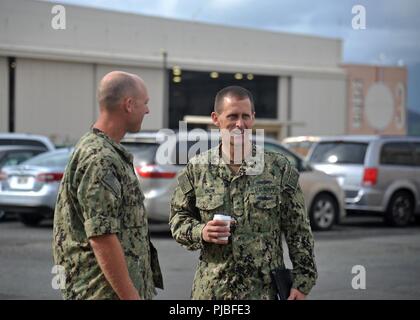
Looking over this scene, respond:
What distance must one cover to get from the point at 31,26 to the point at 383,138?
Result: 30.8 m

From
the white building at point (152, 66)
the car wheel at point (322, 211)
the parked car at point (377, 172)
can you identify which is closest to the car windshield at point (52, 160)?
the car wheel at point (322, 211)

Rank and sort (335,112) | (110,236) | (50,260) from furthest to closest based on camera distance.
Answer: (335,112), (50,260), (110,236)

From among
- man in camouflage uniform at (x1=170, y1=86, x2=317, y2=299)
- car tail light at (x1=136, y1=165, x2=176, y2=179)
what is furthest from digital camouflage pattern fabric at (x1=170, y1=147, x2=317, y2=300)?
car tail light at (x1=136, y1=165, x2=176, y2=179)

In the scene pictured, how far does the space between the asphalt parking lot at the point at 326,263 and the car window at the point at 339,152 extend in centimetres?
147

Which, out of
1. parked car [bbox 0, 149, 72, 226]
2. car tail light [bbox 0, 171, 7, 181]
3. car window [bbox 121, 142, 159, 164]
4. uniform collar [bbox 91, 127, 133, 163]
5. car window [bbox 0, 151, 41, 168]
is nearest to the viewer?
uniform collar [bbox 91, 127, 133, 163]

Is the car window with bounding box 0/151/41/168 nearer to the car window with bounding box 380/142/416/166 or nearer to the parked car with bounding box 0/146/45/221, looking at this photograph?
the parked car with bounding box 0/146/45/221

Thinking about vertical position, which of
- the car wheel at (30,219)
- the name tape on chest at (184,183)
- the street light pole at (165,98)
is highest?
the street light pole at (165,98)

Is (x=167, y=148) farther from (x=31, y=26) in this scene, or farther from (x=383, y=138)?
(x=31, y=26)

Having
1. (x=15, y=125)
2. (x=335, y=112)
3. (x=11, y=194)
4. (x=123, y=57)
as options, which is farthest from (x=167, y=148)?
(x=335, y=112)

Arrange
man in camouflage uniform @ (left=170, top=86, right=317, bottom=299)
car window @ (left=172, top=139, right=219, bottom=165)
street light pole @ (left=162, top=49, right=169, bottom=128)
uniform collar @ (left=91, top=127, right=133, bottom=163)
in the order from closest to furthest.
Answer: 1. uniform collar @ (left=91, top=127, right=133, bottom=163)
2. man in camouflage uniform @ (left=170, top=86, right=317, bottom=299)
3. car window @ (left=172, top=139, right=219, bottom=165)
4. street light pole @ (left=162, top=49, right=169, bottom=128)

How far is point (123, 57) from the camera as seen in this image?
47.1 meters

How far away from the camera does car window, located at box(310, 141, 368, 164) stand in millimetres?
16406

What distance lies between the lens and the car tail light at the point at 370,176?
1608 cm

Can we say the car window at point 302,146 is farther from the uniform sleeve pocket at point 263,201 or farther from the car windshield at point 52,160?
the uniform sleeve pocket at point 263,201
